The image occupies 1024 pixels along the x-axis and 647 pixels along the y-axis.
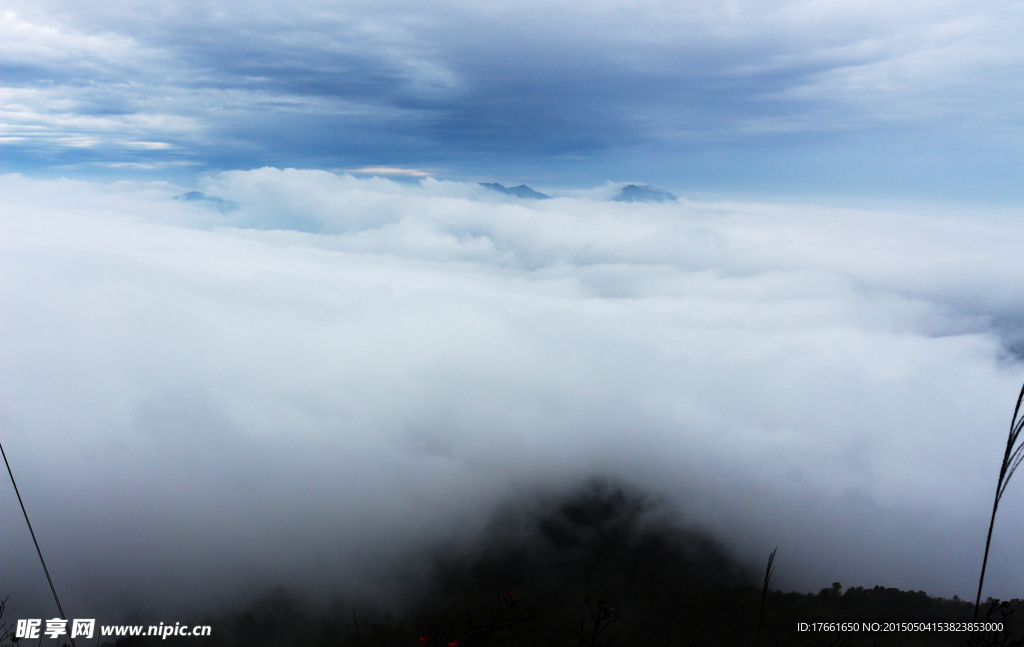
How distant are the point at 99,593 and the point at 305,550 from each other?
56707 mm

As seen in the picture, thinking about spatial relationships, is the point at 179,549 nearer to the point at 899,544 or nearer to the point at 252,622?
the point at 252,622

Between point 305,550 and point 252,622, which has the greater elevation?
point 252,622

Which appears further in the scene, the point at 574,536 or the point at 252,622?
the point at 574,536

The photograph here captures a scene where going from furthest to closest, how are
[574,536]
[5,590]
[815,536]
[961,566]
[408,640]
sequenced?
[815,536], [961,566], [574,536], [5,590], [408,640]

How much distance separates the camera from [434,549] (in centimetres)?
17188

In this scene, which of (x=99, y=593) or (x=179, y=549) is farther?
(x=179, y=549)

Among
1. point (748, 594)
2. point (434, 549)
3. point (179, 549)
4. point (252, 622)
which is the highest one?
point (748, 594)

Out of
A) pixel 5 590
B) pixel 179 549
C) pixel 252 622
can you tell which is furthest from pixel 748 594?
pixel 179 549

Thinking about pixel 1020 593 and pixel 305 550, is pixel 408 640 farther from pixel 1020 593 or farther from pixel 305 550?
pixel 1020 593

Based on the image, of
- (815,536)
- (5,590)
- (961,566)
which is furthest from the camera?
(815,536)

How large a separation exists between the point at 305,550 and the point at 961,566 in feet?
756

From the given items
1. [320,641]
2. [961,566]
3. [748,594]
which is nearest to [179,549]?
[320,641]

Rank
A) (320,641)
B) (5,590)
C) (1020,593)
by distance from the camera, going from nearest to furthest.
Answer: (320,641) < (5,590) < (1020,593)

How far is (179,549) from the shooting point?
613ft
